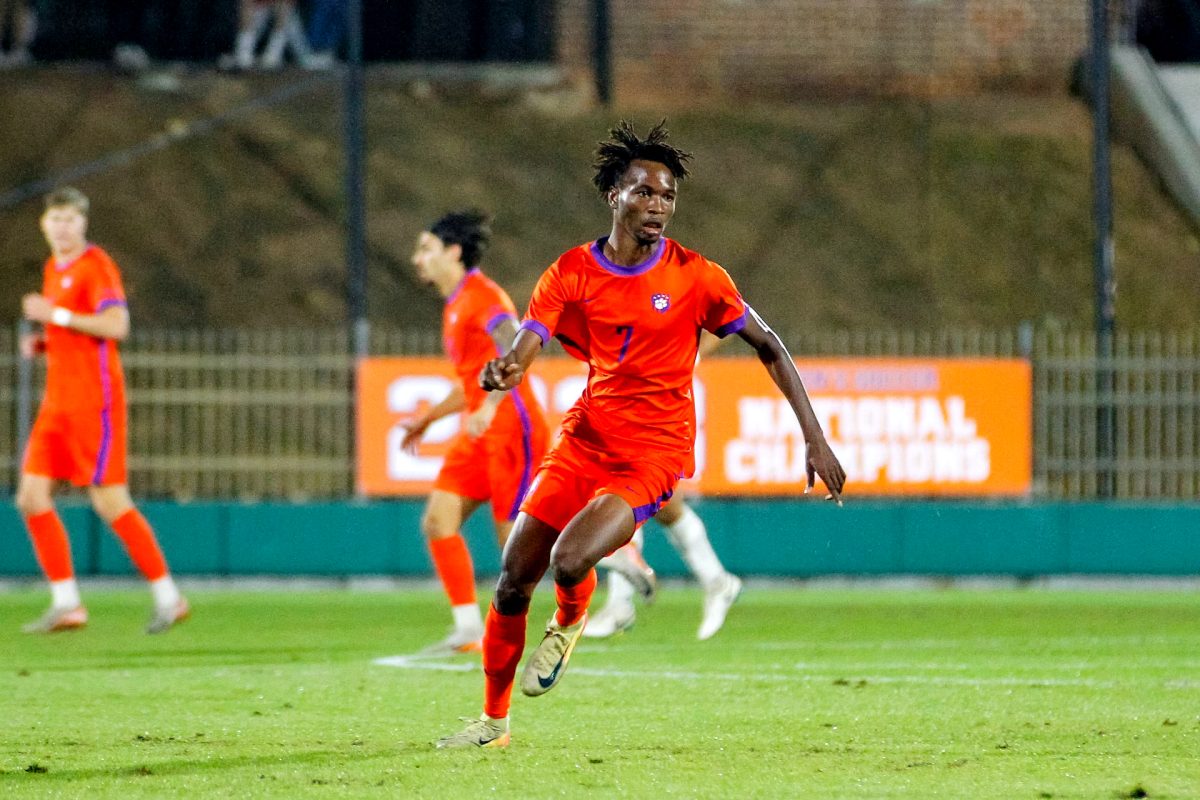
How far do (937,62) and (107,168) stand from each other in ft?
33.2

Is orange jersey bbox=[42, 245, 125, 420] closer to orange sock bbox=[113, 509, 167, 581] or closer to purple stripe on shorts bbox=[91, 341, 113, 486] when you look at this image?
purple stripe on shorts bbox=[91, 341, 113, 486]

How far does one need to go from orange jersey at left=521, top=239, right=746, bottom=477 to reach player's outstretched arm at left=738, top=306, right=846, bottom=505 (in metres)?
0.08

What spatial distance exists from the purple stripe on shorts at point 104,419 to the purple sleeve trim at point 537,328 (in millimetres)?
5320

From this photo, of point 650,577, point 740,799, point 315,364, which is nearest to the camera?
point 740,799

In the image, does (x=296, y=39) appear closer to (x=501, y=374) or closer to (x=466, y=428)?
(x=466, y=428)

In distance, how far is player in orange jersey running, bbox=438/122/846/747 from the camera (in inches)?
278

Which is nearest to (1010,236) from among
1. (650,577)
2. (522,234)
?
(522,234)

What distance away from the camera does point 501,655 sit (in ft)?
23.2

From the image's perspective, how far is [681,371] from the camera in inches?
288

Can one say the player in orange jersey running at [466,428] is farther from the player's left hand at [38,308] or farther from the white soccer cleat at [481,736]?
the white soccer cleat at [481,736]

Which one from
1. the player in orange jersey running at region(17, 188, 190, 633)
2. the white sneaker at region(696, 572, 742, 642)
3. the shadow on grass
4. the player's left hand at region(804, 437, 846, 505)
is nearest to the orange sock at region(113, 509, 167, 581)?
the player in orange jersey running at region(17, 188, 190, 633)

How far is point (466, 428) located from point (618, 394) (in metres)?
3.12

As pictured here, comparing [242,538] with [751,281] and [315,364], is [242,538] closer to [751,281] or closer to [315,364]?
[315,364]

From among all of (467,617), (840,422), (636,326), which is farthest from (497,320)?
(840,422)
